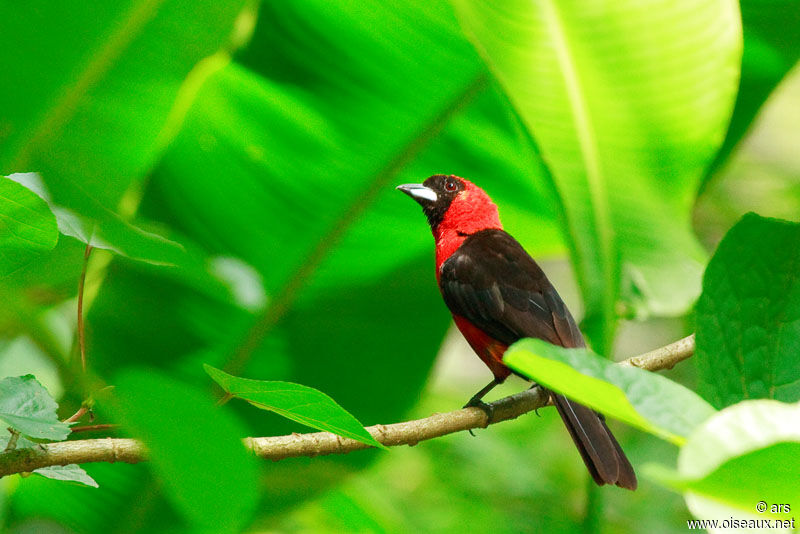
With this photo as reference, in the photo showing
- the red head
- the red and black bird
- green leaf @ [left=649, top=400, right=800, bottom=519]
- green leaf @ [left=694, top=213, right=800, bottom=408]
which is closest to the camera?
green leaf @ [left=649, top=400, right=800, bottom=519]

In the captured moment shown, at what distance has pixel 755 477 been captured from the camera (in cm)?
65

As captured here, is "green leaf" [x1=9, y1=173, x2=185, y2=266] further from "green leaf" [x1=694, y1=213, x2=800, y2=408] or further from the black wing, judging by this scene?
the black wing

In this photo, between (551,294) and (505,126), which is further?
(505,126)

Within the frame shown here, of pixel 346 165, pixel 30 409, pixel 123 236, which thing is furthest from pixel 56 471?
pixel 346 165

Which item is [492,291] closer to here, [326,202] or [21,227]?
[326,202]

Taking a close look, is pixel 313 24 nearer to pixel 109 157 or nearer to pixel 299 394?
pixel 109 157

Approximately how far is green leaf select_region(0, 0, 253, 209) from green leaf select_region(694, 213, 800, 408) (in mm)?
1137

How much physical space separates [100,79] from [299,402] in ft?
3.97

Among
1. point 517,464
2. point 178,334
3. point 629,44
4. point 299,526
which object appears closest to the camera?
point 629,44

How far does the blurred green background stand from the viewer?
73.0 inches

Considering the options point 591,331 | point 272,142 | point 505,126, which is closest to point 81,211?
point 591,331

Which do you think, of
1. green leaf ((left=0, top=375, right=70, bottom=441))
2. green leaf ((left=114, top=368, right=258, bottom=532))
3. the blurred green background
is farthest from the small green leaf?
green leaf ((left=114, top=368, right=258, bottom=532))

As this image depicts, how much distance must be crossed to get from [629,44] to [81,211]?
1.54 metres

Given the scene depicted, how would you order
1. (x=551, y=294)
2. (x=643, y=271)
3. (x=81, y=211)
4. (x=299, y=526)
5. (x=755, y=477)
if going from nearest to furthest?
(x=755, y=477) → (x=81, y=211) → (x=551, y=294) → (x=643, y=271) → (x=299, y=526)
